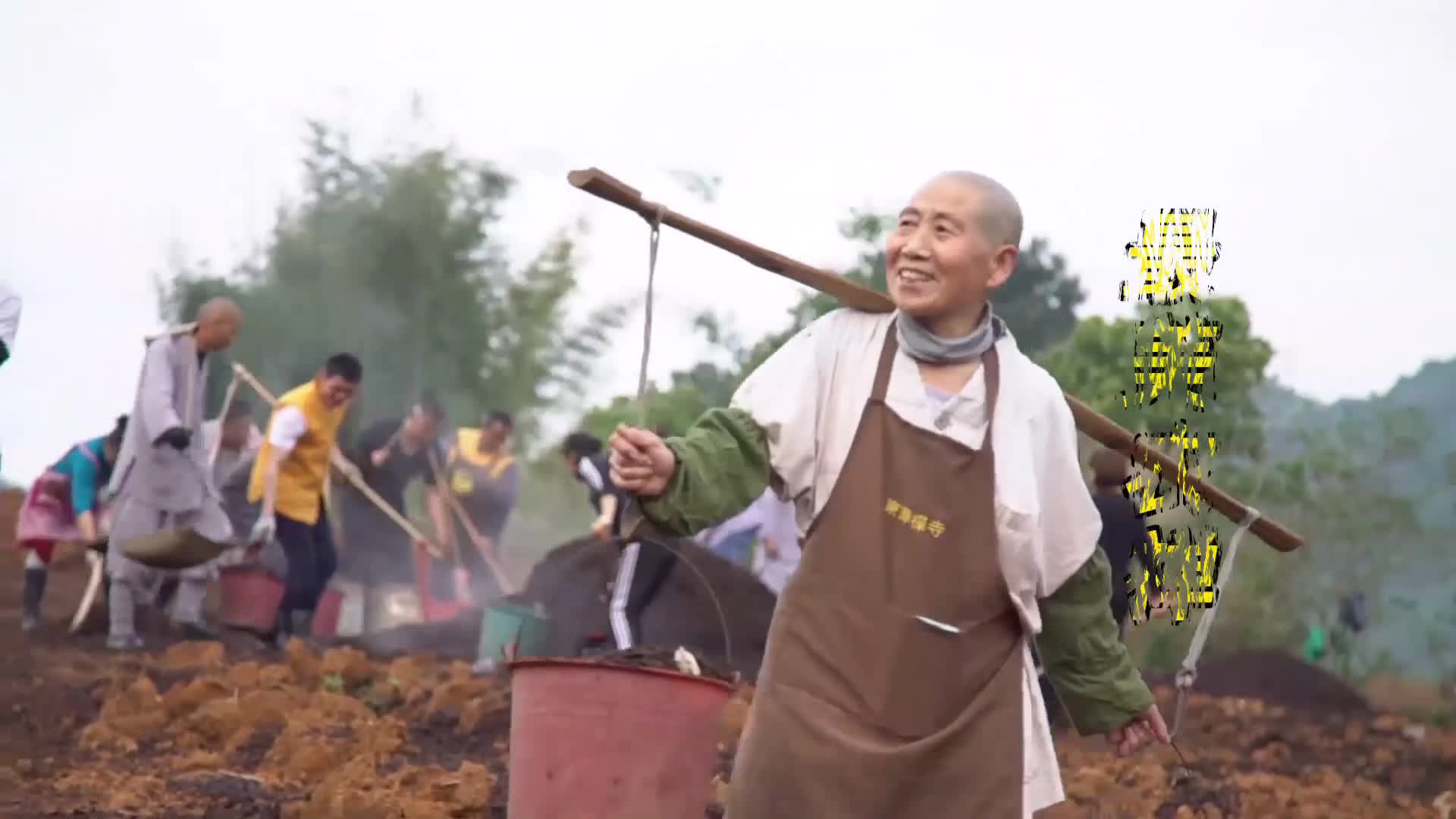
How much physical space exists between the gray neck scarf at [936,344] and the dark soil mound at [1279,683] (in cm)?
1384

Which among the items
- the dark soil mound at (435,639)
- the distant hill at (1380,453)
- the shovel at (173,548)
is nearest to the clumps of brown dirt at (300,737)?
the shovel at (173,548)

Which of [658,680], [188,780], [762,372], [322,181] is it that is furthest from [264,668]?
[322,181]

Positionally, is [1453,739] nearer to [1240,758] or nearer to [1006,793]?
[1240,758]

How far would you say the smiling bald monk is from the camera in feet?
12.2

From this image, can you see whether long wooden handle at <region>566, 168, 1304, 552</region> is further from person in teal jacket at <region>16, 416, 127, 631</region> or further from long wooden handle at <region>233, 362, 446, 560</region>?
long wooden handle at <region>233, 362, 446, 560</region>

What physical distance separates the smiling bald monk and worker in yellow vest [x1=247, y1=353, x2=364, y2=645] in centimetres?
802

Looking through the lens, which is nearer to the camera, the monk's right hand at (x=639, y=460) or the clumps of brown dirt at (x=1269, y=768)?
the monk's right hand at (x=639, y=460)

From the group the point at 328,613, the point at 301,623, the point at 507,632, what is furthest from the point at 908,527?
the point at 328,613

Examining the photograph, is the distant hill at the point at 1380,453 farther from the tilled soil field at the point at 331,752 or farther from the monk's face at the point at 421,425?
the tilled soil field at the point at 331,752

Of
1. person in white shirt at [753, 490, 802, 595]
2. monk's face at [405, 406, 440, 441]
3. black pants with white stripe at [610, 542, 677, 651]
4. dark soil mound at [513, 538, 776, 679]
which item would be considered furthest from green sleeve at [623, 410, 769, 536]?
monk's face at [405, 406, 440, 441]

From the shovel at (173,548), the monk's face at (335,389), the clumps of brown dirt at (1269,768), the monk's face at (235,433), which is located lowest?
the clumps of brown dirt at (1269,768)

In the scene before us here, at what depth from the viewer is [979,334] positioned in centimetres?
391

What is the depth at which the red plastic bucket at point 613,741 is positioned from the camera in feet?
18.2

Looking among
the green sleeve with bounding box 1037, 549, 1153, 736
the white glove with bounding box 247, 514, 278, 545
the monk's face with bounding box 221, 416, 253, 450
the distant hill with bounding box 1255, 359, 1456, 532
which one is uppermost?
the distant hill with bounding box 1255, 359, 1456, 532
